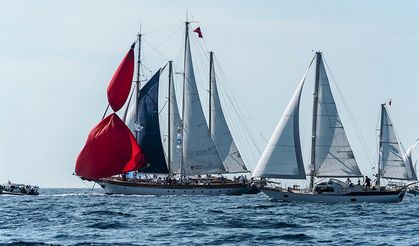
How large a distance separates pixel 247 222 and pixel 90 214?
1524cm

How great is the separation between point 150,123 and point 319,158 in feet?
103

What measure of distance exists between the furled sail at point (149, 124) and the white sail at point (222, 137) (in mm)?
7797

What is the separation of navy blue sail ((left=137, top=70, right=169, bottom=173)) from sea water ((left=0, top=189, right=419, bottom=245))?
128ft

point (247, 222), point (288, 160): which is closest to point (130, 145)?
point (288, 160)

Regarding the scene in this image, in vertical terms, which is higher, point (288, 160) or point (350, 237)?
point (288, 160)

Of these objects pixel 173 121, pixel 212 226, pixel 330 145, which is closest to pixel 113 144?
pixel 173 121

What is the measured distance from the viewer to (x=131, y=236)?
182ft

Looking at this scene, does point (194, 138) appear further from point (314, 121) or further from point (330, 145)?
point (330, 145)

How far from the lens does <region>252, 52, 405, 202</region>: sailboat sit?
9531cm

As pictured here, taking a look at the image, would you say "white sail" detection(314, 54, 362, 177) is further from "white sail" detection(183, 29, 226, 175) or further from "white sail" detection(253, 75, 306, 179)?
"white sail" detection(183, 29, 226, 175)

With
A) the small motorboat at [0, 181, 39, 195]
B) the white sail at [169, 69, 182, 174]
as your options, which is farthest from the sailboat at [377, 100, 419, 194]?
the small motorboat at [0, 181, 39, 195]

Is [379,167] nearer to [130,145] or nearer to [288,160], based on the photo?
[288,160]

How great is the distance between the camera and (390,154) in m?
112

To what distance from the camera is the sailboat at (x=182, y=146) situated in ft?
404
